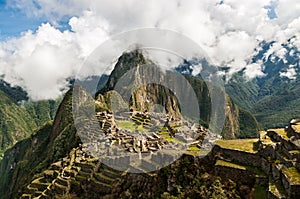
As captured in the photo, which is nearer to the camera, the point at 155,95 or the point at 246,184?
the point at 246,184

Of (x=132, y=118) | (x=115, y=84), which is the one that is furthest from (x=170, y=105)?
(x=132, y=118)

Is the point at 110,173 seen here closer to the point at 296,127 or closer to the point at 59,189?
the point at 59,189

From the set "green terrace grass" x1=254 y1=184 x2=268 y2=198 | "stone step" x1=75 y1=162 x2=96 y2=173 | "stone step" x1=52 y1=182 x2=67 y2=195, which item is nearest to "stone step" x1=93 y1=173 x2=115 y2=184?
"stone step" x1=75 y1=162 x2=96 y2=173

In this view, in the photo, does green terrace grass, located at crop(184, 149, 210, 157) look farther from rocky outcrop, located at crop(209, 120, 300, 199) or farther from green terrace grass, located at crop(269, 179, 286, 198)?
green terrace grass, located at crop(269, 179, 286, 198)

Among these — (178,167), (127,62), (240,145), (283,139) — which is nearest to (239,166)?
(240,145)

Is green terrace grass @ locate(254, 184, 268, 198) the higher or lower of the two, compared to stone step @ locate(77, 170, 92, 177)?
lower

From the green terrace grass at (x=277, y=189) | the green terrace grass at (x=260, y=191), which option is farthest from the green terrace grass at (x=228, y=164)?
the green terrace grass at (x=277, y=189)

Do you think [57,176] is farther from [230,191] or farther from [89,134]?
[230,191]

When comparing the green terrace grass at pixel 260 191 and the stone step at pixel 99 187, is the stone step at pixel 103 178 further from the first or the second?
the green terrace grass at pixel 260 191
